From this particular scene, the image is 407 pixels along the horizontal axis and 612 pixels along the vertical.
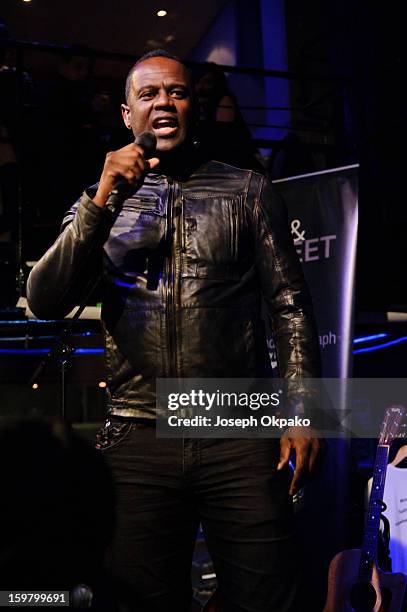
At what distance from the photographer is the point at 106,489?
35.8 inches

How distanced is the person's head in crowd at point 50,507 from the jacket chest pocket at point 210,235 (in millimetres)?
1252

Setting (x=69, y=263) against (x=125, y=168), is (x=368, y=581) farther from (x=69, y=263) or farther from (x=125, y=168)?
(x=125, y=168)

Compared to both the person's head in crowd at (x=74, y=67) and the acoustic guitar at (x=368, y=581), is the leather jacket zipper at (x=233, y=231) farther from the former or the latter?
the person's head in crowd at (x=74, y=67)

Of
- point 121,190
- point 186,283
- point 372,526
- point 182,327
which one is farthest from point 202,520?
point 372,526

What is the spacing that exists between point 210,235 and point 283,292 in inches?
11.5

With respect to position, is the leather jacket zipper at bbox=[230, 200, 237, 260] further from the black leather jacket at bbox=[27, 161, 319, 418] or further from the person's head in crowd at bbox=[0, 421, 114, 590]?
the person's head in crowd at bbox=[0, 421, 114, 590]

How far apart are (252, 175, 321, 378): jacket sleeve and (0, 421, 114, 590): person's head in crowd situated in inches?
49.8

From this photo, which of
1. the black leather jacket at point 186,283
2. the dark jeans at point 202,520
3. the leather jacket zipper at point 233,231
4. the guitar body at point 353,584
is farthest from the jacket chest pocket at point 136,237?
the guitar body at point 353,584

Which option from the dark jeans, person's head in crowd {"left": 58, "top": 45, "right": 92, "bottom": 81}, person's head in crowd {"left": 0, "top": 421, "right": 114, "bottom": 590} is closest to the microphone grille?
the dark jeans

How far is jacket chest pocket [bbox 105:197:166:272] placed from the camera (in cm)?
215

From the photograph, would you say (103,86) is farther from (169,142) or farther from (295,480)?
(295,480)

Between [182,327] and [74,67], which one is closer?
[182,327]

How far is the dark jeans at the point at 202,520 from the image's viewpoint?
192 centimetres

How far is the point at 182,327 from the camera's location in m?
2.07
